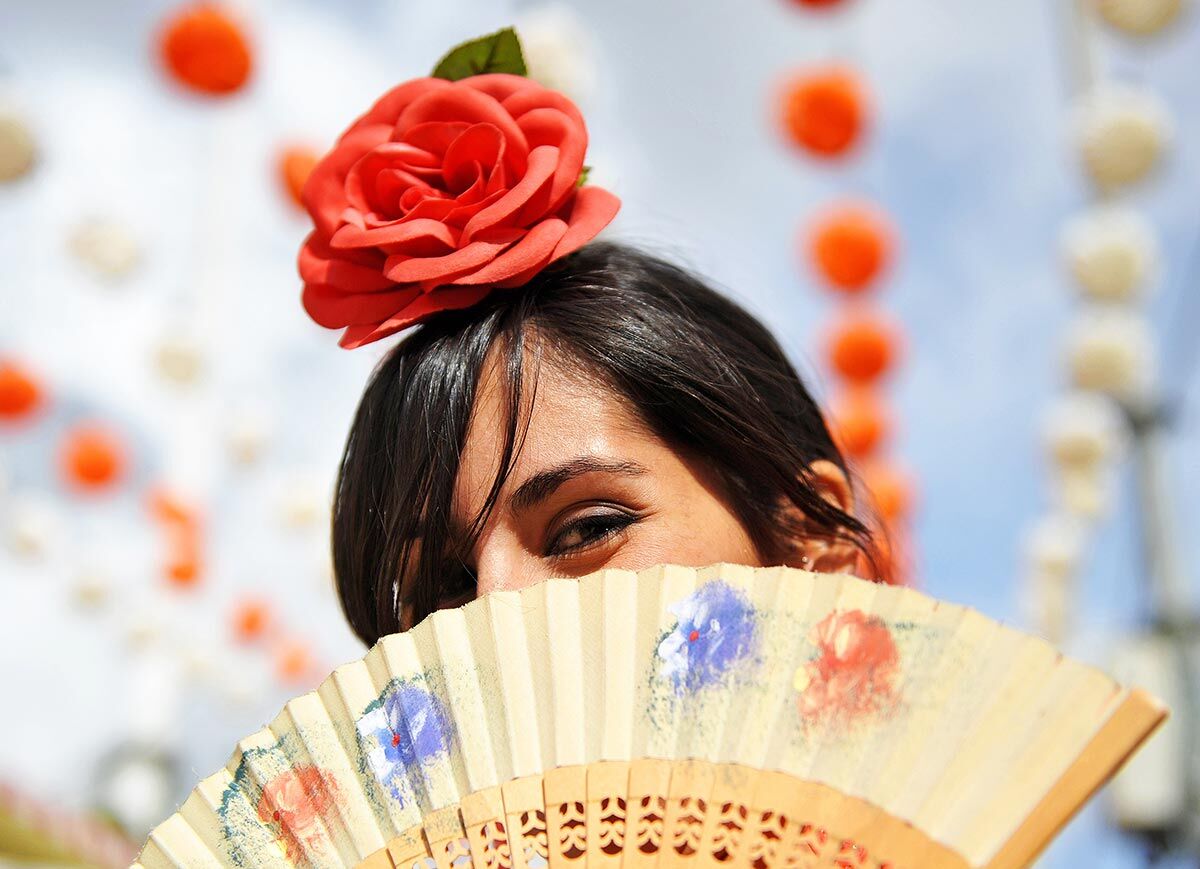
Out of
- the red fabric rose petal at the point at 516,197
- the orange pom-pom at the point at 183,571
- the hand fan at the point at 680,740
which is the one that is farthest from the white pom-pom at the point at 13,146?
the orange pom-pom at the point at 183,571

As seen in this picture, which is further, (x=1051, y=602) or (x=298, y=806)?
(x=1051, y=602)

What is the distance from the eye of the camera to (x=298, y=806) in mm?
890

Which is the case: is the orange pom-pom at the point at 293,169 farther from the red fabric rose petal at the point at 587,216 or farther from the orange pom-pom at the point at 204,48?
the red fabric rose petal at the point at 587,216

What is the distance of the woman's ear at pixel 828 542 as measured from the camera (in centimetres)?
132

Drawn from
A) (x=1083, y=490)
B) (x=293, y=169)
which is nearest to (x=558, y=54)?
(x=293, y=169)

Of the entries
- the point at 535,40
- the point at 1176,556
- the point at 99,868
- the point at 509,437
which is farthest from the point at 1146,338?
the point at 99,868

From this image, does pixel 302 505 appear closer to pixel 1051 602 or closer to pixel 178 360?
pixel 178 360

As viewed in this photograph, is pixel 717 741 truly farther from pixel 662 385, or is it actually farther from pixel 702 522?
pixel 662 385

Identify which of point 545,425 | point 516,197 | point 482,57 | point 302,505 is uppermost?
point 302,505

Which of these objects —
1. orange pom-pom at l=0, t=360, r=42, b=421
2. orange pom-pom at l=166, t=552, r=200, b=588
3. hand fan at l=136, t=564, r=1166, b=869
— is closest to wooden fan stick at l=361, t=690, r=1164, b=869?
hand fan at l=136, t=564, r=1166, b=869

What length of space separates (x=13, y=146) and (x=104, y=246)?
75.6 inches

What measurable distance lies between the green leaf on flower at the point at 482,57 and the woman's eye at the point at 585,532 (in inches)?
28.9

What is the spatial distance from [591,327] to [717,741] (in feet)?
1.96

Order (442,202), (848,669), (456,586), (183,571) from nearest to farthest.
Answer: (848,669) → (456,586) → (442,202) → (183,571)
